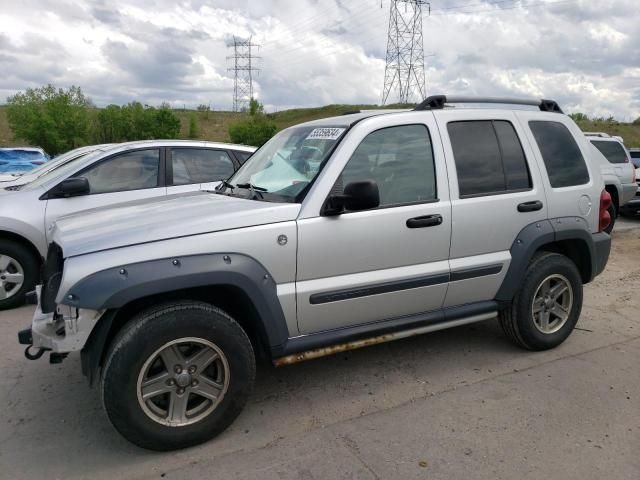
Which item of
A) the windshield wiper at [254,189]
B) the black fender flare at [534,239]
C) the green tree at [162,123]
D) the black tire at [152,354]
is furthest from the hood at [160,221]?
the green tree at [162,123]

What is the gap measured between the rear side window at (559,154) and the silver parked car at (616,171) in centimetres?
575

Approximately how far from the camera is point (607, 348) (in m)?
4.48

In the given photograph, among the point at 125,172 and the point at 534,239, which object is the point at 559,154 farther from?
the point at 125,172

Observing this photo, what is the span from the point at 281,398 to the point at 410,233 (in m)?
1.42

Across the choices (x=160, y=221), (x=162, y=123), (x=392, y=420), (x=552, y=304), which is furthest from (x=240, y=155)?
(x=162, y=123)

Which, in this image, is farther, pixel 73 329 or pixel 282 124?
pixel 282 124

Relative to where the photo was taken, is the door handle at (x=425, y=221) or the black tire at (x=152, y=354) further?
the door handle at (x=425, y=221)

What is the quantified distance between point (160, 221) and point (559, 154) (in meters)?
3.18

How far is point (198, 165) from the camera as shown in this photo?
21.4 ft

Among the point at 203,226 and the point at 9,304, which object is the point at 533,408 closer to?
the point at 203,226

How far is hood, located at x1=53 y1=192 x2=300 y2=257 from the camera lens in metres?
2.94

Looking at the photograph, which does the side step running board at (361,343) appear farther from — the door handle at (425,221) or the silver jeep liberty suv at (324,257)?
the door handle at (425,221)

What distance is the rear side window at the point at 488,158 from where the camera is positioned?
3.88 m

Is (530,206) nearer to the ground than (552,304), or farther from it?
farther from it
